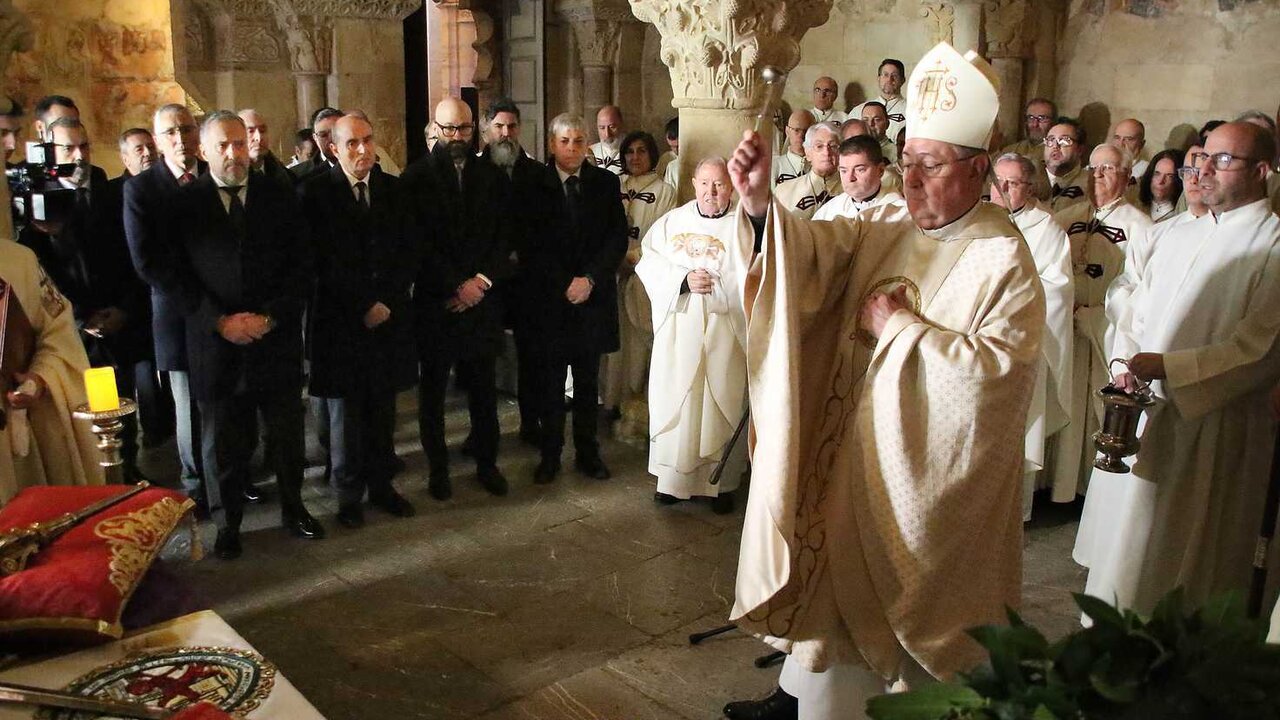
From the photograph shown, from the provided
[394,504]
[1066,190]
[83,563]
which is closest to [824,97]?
[1066,190]

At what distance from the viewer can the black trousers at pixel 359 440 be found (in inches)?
191

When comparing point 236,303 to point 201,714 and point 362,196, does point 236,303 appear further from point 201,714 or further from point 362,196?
point 201,714

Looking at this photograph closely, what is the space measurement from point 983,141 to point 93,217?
13.8 ft

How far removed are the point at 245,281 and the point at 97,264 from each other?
131 cm

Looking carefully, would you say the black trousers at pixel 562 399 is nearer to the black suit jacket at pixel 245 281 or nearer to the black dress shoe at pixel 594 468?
the black dress shoe at pixel 594 468

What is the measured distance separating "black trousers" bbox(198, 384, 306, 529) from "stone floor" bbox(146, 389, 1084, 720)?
23cm

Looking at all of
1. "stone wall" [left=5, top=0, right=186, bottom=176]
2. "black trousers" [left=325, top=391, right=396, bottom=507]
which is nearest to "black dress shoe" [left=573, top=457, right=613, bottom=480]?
"black trousers" [left=325, top=391, right=396, bottom=507]

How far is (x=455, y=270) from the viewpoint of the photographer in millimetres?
5094

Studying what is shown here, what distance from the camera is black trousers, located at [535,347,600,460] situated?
5.55m

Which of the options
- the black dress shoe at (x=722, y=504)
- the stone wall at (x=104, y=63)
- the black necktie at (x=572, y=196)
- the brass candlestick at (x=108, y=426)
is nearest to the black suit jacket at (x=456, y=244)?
the black necktie at (x=572, y=196)

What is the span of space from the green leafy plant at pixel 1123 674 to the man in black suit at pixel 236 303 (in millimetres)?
3627

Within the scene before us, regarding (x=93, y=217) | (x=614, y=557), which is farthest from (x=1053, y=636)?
(x=93, y=217)

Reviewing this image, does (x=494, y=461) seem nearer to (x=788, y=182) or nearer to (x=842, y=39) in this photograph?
(x=788, y=182)

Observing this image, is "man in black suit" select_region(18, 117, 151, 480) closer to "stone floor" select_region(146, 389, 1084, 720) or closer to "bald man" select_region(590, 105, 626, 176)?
"stone floor" select_region(146, 389, 1084, 720)
